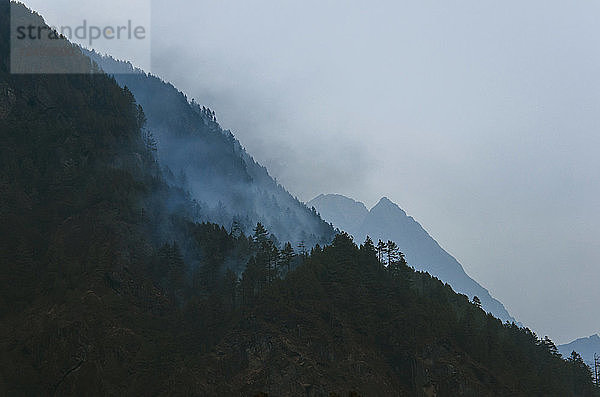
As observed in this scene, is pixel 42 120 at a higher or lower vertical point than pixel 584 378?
higher

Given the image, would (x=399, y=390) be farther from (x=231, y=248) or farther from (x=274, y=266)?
(x=231, y=248)

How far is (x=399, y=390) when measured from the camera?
108m

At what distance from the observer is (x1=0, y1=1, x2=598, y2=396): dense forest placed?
341 feet

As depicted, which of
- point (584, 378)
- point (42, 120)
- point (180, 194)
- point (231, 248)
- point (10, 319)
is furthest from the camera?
point (180, 194)

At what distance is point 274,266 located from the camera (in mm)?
141625

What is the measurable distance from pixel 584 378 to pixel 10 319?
134 metres

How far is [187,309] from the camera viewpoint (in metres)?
123

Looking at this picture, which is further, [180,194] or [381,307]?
[180,194]

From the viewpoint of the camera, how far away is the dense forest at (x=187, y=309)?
104m

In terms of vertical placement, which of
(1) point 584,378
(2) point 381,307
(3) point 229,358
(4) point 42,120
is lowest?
(1) point 584,378

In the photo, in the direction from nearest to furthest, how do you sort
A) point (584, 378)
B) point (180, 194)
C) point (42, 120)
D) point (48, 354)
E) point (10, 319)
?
point (48, 354) < point (10, 319) < point (584, 378) < point (42, 120) < point (180, 194)

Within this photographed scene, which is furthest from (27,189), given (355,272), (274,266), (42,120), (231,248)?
(355,272)

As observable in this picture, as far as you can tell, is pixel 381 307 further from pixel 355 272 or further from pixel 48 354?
pixel 48 354

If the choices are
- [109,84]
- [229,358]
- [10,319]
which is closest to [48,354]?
[10,319]
